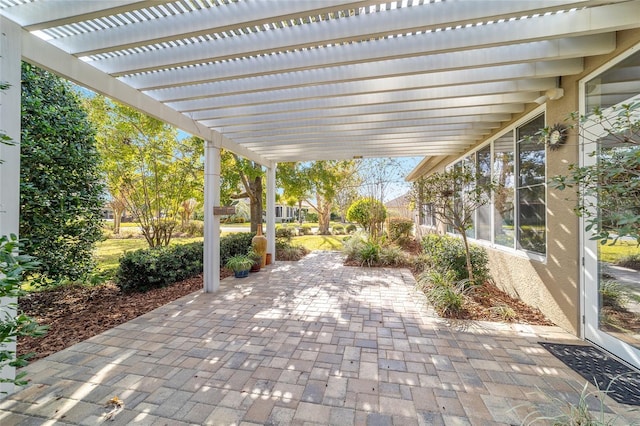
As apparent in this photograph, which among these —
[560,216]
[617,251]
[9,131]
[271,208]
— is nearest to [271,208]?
Result: [271,208]

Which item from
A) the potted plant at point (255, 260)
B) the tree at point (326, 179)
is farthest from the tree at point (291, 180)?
the potted plant at point (255, 260)

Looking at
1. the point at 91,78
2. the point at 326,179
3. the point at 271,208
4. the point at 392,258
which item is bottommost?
the point at 392,258

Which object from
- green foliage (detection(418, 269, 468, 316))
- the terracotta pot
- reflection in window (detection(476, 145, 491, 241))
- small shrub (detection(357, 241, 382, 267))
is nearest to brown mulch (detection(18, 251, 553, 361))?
green foliage (detection(418, 269, 468, 316))

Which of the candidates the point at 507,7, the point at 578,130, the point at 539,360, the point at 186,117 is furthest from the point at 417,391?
the point at 186,117

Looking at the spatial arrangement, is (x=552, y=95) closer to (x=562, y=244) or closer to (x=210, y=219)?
(x=562, y=244)

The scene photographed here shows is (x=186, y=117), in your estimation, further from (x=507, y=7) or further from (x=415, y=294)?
(x=415, y=294)

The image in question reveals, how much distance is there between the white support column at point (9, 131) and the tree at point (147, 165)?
11.9 feet

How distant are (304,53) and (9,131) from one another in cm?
273

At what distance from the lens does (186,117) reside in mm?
4324

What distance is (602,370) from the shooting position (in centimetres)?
249

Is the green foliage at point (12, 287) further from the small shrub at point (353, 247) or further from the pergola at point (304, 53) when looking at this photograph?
the small shrub at point (353, 247)

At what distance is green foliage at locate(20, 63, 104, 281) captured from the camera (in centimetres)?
339

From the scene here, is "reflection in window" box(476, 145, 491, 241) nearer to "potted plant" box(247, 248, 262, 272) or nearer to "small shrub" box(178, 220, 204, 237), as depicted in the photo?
"potted plant" box(247, 248, 262, 272)

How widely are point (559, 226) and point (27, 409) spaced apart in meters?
5.74
